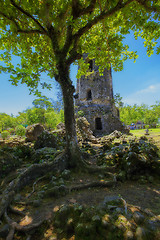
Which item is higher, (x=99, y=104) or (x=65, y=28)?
(x=65, y=28)

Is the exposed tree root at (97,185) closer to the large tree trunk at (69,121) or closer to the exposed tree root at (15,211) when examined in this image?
the large tree trunk at (69,121)

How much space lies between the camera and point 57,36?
17.5 ft

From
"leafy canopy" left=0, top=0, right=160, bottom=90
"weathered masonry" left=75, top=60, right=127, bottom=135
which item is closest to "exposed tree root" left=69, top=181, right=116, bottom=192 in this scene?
"leafy canopy" left=0, top=0, right=160, bottom=90

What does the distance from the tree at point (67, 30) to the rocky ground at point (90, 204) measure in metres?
1.68

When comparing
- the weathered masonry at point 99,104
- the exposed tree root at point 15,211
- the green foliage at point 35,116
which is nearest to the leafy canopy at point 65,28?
the exposed tree root at point 15,211

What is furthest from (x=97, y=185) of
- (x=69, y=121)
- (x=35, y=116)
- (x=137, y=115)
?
(x=137, y=115)

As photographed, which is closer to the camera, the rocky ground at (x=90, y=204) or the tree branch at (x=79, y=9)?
the rocky ground at (x=90, y=204)

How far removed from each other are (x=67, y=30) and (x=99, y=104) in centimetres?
1465

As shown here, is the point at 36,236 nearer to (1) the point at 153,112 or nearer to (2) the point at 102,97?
(2) the point at 102,97

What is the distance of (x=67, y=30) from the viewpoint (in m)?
5.27

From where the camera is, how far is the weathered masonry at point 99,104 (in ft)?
58.7

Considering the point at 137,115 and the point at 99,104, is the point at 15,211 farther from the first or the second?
the point at 137,115

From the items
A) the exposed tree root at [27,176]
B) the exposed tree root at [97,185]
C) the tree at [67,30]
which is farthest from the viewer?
the tree at [67,30]

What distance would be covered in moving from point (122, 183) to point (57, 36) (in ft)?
22.8
